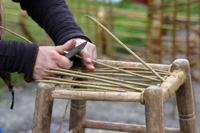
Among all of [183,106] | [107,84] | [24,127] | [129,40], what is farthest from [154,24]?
[107,84]

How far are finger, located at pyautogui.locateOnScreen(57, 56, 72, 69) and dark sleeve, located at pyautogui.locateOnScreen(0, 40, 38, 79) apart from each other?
0.30 feet

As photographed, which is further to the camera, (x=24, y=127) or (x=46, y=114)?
(x=24, y=127)

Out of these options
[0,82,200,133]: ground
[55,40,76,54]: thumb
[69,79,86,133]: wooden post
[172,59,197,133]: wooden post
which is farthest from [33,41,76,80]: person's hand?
[0,82,200,133]: ground

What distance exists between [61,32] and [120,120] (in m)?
1.30

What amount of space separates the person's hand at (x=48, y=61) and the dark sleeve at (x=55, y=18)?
0.15 meters

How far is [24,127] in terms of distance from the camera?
2260 millimetres

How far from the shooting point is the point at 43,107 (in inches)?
39.7

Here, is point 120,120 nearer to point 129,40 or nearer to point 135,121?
point 135,121

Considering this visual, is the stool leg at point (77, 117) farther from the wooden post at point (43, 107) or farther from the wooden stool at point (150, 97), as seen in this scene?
the wooden post at point (43, 107)

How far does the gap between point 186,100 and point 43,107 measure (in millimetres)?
560

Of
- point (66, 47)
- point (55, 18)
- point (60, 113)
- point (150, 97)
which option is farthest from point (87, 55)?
point (60, 113)

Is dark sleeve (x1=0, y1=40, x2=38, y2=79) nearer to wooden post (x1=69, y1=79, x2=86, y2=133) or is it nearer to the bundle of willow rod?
the bundle of willow rod

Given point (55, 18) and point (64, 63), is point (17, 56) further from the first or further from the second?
point (55, 18)

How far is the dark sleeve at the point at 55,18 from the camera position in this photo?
49.5 inches
